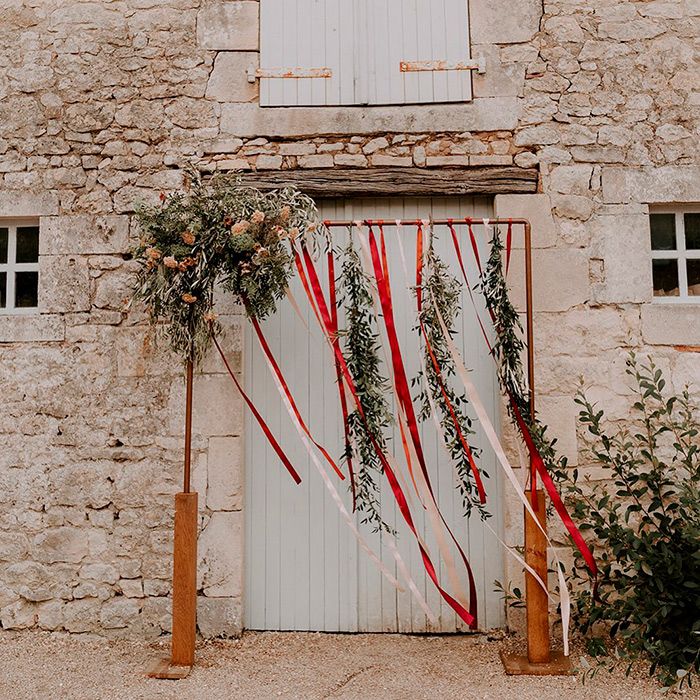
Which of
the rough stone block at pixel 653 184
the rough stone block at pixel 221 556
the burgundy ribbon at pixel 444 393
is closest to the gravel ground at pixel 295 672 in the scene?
the rough stone block at pixel 221 556

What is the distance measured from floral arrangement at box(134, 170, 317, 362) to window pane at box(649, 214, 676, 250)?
2.02 meters

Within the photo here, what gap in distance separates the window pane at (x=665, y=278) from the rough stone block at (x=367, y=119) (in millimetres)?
1154

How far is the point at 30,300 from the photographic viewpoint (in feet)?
13.0

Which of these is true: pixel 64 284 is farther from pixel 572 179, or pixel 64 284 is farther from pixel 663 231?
pixel 663 231

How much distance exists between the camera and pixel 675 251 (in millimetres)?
3791

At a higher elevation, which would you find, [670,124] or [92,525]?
[670,124]

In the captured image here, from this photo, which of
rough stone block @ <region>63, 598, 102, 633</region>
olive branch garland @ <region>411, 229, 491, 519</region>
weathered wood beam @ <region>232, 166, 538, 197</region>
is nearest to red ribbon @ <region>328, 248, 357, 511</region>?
olive branch garland @ <region>411, 229, 491, 519</region>

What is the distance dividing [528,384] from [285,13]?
8.46ft

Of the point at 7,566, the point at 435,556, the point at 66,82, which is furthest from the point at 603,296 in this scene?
the point at 7,566

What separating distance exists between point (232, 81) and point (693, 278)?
2884 millimetres

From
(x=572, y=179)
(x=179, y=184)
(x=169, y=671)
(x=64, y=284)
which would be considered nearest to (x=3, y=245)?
(x=64, y=284)

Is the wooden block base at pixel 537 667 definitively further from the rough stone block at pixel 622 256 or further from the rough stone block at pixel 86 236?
the rough stone block at pixel 86 236

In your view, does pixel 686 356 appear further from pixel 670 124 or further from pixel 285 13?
pixel 285 13

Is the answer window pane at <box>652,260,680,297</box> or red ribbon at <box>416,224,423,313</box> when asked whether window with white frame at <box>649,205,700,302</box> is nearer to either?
window pane at <box>652,260,680,297</box>
